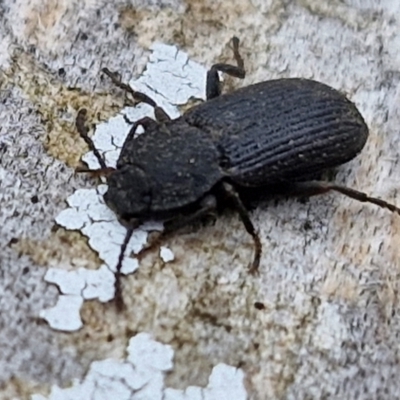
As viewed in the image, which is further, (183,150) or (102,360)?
(183,150)

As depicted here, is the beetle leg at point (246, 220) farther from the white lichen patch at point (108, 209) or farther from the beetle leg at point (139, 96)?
the beetle leg at point (139, 96)

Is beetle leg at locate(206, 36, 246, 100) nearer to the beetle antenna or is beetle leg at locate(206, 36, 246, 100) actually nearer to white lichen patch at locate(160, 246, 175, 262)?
the beetle antenna

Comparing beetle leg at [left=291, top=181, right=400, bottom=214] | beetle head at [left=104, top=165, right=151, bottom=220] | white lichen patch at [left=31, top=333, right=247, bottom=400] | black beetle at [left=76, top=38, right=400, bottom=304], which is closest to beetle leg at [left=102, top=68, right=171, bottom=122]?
black beetle at [left=76, top=38, right=400, bottom=304]

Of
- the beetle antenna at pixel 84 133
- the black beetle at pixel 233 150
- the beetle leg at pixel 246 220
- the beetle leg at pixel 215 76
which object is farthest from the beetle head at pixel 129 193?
the beetle leg at pixel 215 76

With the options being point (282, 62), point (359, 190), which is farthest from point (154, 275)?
point (282, 62)

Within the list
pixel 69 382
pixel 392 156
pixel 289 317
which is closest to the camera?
pixel 69 382

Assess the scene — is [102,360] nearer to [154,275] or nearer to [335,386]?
[154,275]
